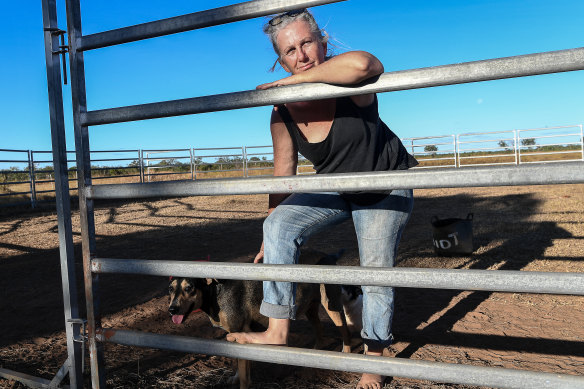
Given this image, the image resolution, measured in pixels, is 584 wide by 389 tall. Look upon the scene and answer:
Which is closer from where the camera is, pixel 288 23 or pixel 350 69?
pixel 350 69

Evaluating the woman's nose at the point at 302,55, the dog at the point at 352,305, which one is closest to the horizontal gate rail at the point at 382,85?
the woman's nose at the point at 302,55

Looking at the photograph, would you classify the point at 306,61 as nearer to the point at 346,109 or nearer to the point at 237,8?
the point at 346,109

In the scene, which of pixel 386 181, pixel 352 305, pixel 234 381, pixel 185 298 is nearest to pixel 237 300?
pixel 185 298

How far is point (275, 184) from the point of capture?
182 centimetres

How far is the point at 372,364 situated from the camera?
172cm

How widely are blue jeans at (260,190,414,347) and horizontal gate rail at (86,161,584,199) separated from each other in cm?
39

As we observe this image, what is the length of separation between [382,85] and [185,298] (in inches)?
80.6

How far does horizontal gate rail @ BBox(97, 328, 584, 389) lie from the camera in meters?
1.50

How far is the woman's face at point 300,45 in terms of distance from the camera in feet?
7.32

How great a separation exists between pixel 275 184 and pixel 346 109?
64 cm

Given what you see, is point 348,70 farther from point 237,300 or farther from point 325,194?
point 237,300

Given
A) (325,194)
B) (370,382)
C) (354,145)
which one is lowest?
(370,382)

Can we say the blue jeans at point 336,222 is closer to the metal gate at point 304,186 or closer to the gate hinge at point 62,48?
the metal gate at point 304,186

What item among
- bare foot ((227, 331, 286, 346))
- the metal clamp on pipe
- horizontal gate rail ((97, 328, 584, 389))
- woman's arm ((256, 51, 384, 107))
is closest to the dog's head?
the metal clamp on pipe
